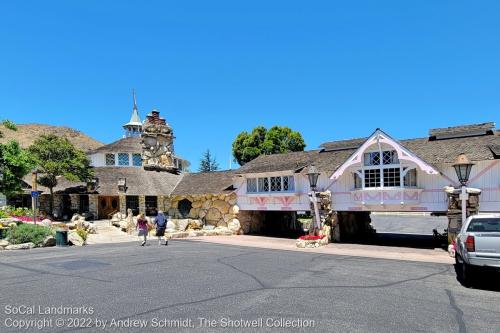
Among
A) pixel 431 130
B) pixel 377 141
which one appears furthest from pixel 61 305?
pixel 431 130

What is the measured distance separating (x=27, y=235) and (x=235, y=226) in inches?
493

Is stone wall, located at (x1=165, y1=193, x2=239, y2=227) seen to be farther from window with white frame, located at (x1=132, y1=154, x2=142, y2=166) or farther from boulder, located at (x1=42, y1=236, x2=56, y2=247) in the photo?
→ boulder, located at (x1=42, y1=236, x2=56, y2=247)

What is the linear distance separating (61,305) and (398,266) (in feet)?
34.5

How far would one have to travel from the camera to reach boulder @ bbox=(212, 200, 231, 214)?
28.1m

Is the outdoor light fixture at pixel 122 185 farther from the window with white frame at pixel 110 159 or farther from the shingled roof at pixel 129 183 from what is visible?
the window with white frame at pixel 110 159

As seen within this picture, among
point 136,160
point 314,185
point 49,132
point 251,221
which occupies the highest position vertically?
point 49,132

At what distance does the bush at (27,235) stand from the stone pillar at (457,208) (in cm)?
1927

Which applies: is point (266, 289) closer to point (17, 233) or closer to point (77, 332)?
point (77, 332)

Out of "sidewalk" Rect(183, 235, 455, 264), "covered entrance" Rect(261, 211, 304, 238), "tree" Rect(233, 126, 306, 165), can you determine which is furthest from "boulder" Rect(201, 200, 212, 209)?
"tree" Rect(233, 126, 306, 165)

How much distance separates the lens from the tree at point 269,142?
52.2 meters

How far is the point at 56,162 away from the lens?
30.5 metres

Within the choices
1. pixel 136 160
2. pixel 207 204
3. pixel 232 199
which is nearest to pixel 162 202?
pixel 207 204

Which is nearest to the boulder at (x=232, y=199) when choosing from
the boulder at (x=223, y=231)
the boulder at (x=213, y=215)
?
the boulder at (x=213, y=215)

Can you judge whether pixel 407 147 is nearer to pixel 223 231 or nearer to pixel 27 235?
pixel 223 231
